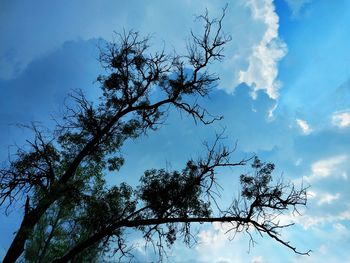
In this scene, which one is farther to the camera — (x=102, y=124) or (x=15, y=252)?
(x=102, y=124)

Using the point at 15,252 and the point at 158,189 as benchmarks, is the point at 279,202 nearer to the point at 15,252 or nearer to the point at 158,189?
the point at 158,189

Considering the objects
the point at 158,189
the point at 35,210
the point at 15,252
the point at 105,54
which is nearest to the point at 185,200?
the point at 158,189

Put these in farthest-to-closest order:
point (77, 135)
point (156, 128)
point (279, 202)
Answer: point (156, 128)
point (77, 135)
point (279, 202)

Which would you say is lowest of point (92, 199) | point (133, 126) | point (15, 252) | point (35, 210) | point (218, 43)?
point (15, 252)

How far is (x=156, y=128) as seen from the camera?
17859 mm

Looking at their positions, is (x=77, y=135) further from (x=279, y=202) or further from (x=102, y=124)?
(x=279, y=202)

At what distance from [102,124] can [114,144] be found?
1.23m

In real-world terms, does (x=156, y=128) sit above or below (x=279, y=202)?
above

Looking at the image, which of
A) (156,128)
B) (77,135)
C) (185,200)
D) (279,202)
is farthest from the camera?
(156,128)

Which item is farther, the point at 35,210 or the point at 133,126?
the point at 133,126

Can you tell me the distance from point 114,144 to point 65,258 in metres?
6.29

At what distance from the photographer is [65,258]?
1263 centimetres

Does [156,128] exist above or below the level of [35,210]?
above

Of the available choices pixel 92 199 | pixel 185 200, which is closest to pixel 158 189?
pixel 185 200
